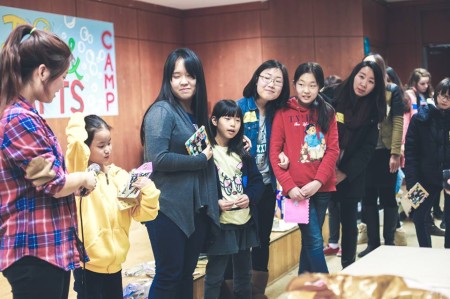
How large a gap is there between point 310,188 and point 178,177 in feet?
2.71

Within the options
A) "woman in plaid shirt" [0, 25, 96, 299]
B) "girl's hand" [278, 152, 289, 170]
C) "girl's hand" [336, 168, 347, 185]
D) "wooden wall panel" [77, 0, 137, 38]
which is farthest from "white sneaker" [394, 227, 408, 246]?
"wooden wall panel" [77, 0, 137, 38]

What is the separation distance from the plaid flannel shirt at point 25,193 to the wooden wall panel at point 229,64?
546cm

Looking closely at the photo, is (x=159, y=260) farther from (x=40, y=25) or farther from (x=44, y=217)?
(x=40, y=25)

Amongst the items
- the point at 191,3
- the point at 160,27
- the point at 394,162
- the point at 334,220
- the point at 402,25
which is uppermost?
the point at 191,3

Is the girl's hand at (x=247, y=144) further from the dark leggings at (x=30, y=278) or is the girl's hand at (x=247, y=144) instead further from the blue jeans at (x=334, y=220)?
the blue jeans at (x=334, y=220)

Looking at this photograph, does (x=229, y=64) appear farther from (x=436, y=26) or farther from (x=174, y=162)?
(x=174, y=162)

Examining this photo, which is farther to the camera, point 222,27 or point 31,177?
point 222,27

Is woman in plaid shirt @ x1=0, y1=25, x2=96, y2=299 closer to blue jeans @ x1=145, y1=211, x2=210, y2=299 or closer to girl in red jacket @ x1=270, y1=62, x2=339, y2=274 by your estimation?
blue jeans @ x1=145, y1=211, x2=210, y2=299

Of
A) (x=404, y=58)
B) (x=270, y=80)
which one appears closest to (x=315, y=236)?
(x=270, y=80)

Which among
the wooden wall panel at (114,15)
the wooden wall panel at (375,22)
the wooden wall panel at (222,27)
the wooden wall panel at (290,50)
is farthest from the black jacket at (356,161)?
the wooden wall panel at (375,22)

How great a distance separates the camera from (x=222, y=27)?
705cm

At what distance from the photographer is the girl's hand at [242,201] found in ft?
8.64

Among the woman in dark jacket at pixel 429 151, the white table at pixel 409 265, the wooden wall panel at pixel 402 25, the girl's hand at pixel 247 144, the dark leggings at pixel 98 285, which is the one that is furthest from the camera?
the wooden wall panel at pixel 402 25

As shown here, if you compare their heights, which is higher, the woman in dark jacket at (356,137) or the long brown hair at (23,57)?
the long brown hair at (23,57)
